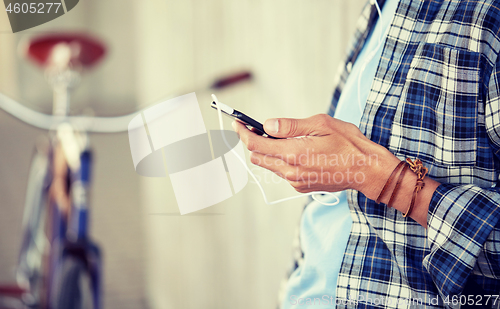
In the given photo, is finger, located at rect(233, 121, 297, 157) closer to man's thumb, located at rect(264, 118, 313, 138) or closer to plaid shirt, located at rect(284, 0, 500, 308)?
man's thumb, located at rect(264, 118, 313, 138)

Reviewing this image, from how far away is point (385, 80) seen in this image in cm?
45

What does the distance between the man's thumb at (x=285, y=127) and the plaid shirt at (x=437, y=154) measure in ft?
0.36

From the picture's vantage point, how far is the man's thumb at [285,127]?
0.37 m

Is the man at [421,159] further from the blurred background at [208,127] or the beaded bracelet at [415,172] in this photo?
the blurred background at [208,127]

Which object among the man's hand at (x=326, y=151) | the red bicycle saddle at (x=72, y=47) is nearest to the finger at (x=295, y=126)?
the man's hand at (x=326, y=151)

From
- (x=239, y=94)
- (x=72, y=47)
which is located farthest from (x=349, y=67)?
(x=72, y=47)

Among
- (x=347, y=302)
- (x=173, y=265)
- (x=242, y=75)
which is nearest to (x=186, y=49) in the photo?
(x=242, y=75)

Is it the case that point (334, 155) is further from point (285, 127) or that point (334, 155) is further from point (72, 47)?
point (72, 47)

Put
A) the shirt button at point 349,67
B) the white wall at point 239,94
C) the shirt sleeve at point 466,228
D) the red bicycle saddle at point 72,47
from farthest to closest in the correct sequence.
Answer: the red bicycle saddle at point 72,47
the white wall at point 239,94
the shirt button at point 349,67
the shirt sleeve at point 466,228

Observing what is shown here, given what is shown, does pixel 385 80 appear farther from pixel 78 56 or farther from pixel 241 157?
pixel 78 56

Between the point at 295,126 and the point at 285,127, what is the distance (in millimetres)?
12

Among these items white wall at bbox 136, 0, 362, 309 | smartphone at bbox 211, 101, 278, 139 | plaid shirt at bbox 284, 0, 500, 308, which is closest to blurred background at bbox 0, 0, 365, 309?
white wall at bbox 136, 0, 362, 309

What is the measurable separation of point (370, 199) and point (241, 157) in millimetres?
201

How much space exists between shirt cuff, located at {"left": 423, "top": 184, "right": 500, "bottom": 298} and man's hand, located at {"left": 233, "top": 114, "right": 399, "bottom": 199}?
7cm
